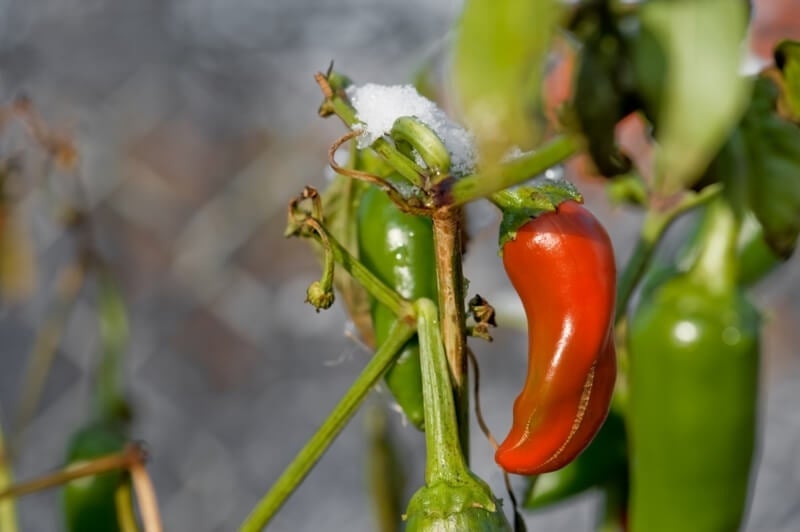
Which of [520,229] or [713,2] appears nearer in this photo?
[713,2]

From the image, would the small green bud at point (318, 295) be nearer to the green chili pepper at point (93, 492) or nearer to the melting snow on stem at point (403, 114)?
the melting snow on stem at point (403, 114)

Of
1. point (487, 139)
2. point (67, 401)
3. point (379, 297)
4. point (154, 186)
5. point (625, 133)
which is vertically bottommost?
point (487, 139)

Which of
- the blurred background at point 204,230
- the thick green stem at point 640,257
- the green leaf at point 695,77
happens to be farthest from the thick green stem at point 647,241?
the blurred background at point 204,230

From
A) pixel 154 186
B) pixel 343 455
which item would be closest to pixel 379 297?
pixel 343 455

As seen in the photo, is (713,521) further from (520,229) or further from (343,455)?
(343,455)

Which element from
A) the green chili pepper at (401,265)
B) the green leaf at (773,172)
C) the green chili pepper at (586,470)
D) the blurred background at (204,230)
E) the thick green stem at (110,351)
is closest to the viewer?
the green leaf at (773,172)

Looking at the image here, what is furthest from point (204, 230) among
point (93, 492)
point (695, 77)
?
point (695, 77)
